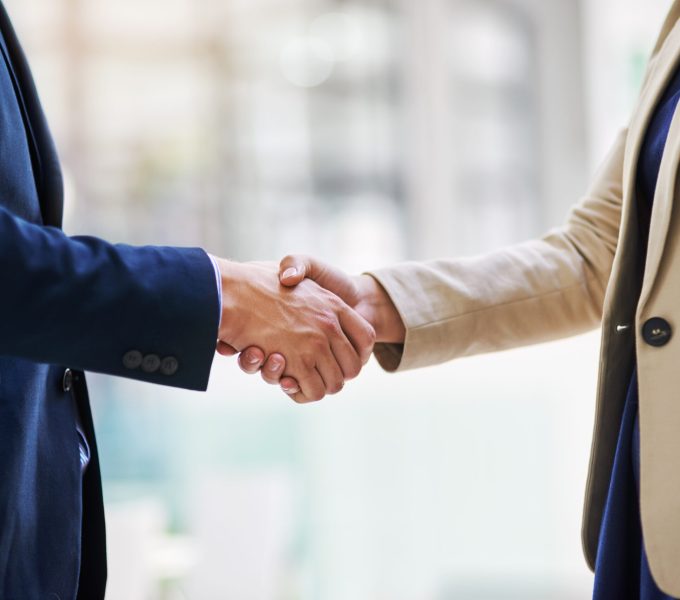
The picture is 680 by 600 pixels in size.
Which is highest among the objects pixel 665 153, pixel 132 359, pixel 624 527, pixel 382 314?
pixel 665 153

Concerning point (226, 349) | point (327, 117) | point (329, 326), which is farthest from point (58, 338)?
point (327, 117)

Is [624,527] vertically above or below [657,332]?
below

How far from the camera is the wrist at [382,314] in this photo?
1.49 m

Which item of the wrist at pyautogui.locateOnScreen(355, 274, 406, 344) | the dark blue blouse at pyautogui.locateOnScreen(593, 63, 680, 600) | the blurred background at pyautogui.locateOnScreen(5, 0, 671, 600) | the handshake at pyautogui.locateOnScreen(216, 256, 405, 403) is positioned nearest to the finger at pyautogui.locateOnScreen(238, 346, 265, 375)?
the handshake at pyautogui.locateOnScreen(216, 256, 405, 403)

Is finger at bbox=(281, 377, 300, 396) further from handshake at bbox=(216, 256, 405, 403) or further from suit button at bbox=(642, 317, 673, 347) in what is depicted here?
suit button at bbox=(642, 317, 673, 347)

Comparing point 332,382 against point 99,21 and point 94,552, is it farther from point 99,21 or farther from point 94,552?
point 99,21

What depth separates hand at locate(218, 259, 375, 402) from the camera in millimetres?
1277

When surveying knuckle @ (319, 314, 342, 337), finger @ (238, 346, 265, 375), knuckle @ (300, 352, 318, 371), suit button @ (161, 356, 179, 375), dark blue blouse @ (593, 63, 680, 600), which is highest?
suit button @ (161, 356, 179, 375)

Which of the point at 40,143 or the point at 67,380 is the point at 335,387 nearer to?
the point at 67,380

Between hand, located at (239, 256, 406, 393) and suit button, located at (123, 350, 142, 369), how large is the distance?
419 millimetres

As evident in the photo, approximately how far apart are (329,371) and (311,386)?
0.03 meters

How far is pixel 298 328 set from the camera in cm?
137

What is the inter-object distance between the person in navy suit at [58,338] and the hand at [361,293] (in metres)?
0.38

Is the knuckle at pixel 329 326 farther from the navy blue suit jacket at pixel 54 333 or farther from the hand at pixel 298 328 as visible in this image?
the navy blue suit jacket at pixel 54 333
